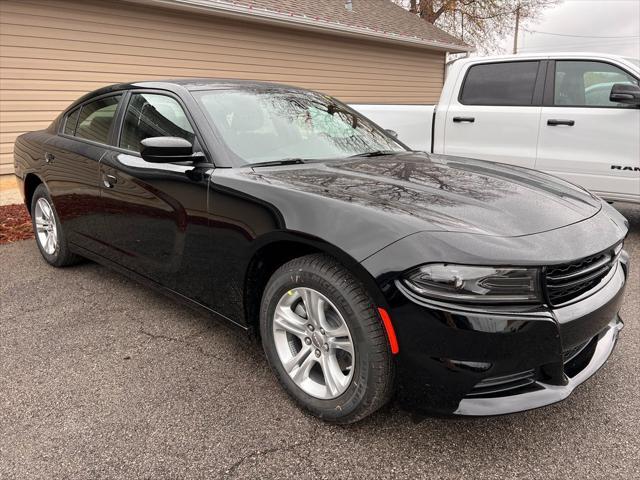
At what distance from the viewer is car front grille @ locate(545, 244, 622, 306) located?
1869 mm

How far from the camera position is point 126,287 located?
390 cm

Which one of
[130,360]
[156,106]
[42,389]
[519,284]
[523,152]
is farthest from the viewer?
[523,152]

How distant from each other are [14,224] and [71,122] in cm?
252

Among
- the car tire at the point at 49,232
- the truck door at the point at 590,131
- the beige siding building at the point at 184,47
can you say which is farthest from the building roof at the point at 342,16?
the truck door at the point at 590,131

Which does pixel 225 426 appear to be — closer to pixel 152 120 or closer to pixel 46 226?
pixel 152 120

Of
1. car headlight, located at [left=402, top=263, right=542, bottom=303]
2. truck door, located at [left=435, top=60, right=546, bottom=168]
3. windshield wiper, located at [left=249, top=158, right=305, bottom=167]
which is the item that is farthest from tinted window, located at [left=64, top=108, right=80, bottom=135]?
truck door, located at [left=435, top=60, right=546, bottom=168]

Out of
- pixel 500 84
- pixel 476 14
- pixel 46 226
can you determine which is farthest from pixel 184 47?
pixel 476 14

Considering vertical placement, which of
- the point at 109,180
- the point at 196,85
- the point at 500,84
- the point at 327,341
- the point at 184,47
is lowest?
the point at 327,341

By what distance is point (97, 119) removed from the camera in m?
3.67

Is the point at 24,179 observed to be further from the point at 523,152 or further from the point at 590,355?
the point at 523,152

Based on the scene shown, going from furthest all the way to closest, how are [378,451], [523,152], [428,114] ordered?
[428,114] < [523,152] < [378,451]

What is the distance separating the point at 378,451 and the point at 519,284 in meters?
0.90

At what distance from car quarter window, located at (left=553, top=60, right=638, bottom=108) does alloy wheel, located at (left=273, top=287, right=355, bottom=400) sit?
4363 millimetres

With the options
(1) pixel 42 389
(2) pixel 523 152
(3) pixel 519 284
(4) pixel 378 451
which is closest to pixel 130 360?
(1) pixel 42 389
